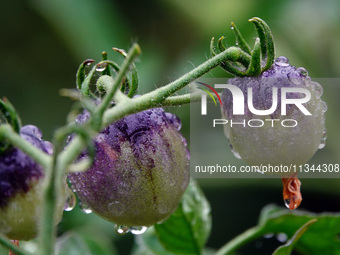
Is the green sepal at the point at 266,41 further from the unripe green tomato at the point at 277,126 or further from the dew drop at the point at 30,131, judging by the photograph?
the dew drop at the point at 30,131

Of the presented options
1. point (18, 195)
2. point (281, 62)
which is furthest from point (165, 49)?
point (18, 195)

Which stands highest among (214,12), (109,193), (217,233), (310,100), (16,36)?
(16,36)

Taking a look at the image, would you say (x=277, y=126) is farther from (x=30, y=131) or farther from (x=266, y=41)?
(x=30, y=131)

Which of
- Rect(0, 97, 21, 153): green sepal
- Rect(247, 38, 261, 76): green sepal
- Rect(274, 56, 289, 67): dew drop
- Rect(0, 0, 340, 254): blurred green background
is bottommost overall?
Rect(0, 97, 21, 153): green sepal

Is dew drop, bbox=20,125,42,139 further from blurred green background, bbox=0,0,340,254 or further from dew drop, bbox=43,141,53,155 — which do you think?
blurred green background, bbox=0,0,340,254

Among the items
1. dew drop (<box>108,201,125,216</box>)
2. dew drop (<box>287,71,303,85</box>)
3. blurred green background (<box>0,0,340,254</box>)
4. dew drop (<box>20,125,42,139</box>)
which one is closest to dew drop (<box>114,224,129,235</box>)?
dew drop (<box>108,201,125,216</box>)

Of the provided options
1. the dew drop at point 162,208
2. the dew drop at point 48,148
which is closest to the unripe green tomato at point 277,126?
the dew drop at point 162,208

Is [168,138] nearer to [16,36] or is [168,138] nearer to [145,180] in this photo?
[145,180]

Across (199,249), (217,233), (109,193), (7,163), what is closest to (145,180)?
(109,193)
